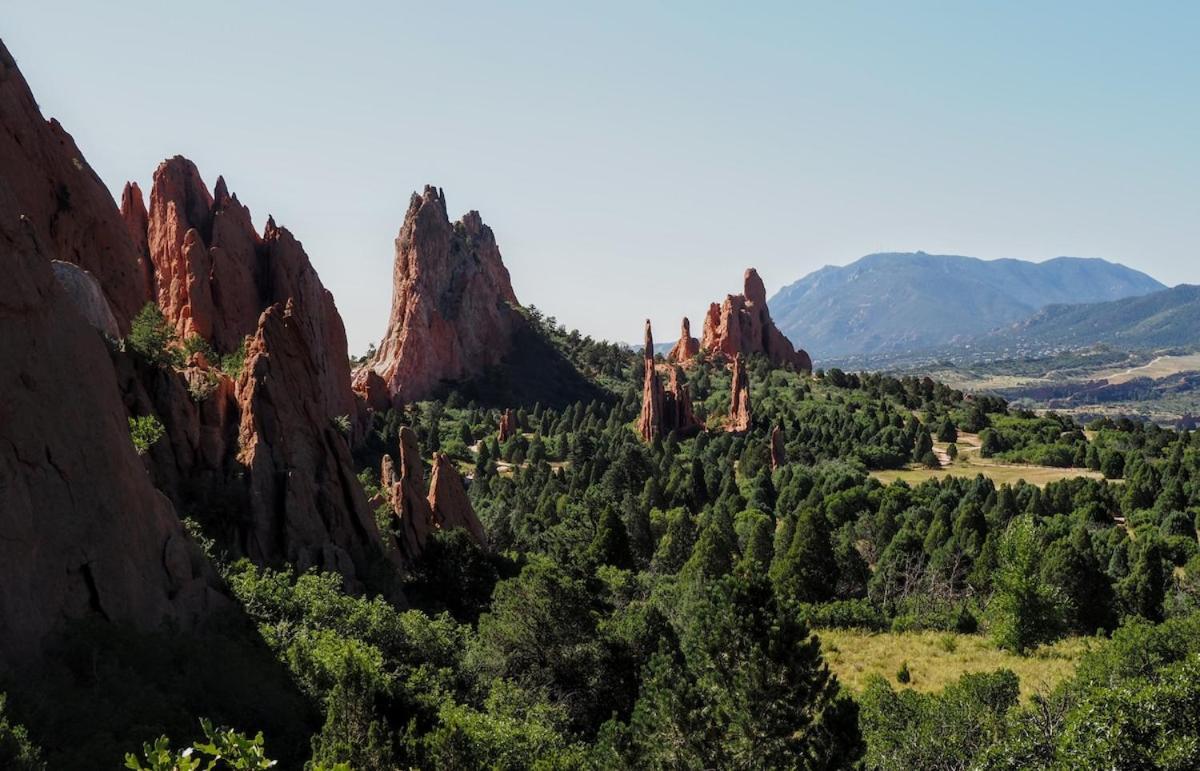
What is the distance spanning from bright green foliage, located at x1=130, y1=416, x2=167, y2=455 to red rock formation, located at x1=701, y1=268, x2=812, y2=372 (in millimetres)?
132856

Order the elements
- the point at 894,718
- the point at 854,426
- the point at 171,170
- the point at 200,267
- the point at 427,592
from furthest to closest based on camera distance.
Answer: the point at 854,426 → the point at 171,170 → the point at 200,267 → the point at 427,592 → the point at 894,718

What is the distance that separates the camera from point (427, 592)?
45.4 meters

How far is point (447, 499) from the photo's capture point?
2212 inches

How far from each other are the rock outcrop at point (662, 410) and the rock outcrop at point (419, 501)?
211 ft

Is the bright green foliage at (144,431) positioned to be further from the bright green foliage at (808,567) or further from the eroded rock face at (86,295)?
the bright green foliage at (808,567)

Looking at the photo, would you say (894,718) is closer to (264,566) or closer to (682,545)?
(264,566)

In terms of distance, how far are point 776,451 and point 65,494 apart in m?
90.7

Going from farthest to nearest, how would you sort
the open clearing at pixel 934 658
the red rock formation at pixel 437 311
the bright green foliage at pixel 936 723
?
the red rock formation at pixel 437 311
the open clearing at pixel 934 658
the bright green foliage at pixel 936 723

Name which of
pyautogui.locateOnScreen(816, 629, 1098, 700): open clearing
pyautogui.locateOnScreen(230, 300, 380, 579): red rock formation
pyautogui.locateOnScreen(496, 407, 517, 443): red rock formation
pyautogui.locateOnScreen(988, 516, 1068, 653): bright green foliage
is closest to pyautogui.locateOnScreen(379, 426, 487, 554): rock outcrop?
pyautogui.locateOnScreen(230, 300, 380, 579): red rock formation

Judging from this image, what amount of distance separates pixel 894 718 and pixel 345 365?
6816cm

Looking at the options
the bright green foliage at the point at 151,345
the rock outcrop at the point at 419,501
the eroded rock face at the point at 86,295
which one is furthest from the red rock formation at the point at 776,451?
the eroded rock face at the point at 86,295

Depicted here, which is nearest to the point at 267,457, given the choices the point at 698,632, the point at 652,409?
the point at 698,632

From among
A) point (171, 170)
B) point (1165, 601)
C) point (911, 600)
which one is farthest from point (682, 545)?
point (171, 170)

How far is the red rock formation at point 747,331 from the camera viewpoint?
163125 millimetres
